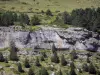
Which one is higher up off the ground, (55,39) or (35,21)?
(35,21)

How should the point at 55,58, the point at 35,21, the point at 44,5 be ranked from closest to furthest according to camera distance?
the point at 55,58 < the point at 35,21 < the point at 44,5

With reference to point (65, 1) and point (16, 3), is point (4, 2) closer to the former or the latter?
point (16, 3)

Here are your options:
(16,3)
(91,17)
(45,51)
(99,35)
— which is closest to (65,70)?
(45,51)

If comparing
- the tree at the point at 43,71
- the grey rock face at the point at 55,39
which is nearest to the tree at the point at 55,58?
the grey rock face at the point at 55,39

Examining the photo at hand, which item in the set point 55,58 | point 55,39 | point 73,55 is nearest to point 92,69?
point 73,55

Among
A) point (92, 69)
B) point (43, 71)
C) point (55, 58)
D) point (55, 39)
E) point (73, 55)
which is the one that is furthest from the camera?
point (55, 39)

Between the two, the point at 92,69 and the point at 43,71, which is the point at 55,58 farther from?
the point at 92,69
